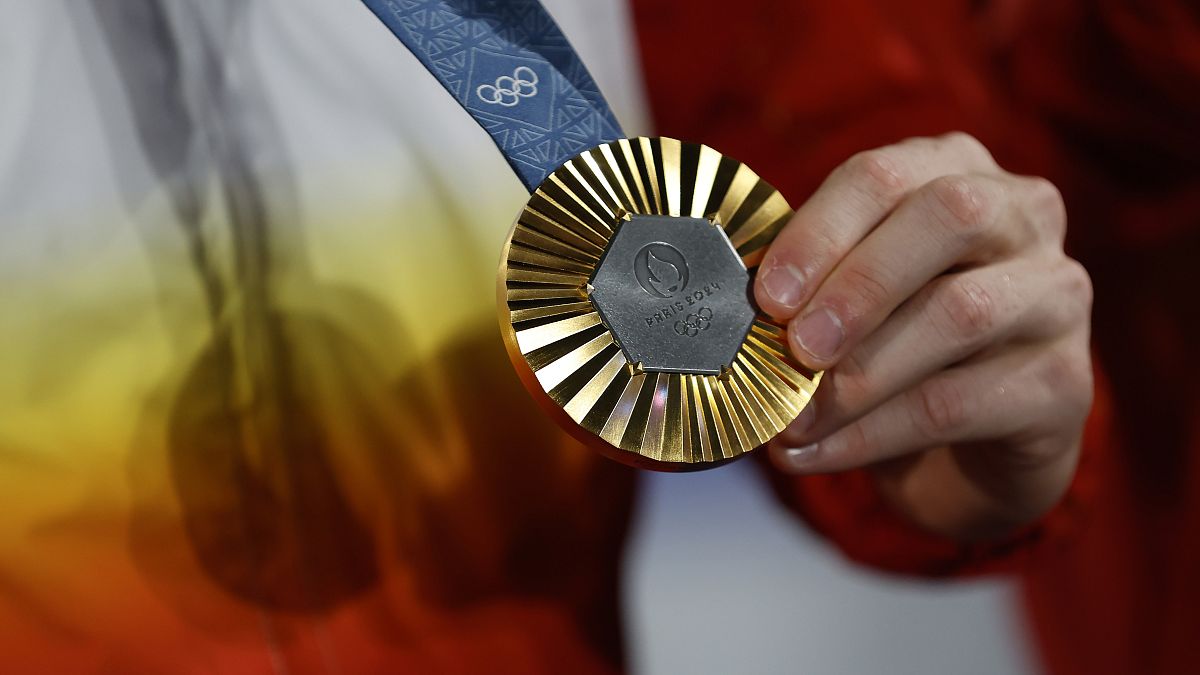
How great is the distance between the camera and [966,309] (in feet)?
0.95

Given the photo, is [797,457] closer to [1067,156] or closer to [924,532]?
[924,532]

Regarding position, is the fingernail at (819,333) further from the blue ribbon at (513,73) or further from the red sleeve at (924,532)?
the red sleeve at (924,532)

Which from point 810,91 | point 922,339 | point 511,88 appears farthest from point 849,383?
point 810,91

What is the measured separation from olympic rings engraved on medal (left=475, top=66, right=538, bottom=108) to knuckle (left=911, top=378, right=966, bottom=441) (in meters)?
0.17

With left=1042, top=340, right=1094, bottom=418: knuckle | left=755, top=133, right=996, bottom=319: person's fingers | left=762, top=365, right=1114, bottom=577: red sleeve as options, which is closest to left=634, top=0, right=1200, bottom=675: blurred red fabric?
left=762, top=365, right=1114, bottom=577: red sleeve

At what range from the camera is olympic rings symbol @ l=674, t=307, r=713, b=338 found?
26cm

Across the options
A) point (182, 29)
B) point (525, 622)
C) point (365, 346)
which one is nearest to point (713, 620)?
point (525, 622)

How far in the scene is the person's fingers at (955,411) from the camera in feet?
1.03

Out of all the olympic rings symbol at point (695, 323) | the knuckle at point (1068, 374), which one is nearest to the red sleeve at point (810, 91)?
the knuckle at point (1068, 374)

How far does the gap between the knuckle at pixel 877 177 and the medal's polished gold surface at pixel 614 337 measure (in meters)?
0.04

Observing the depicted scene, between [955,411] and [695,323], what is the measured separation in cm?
11

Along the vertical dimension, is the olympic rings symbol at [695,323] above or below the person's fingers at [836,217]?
below

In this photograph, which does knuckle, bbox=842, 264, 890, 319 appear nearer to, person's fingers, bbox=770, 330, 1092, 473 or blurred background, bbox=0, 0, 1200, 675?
person's fingers, bbox=770, 330, 1092, 473

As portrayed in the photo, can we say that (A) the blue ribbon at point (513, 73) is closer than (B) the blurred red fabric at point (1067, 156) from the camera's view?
Yes
